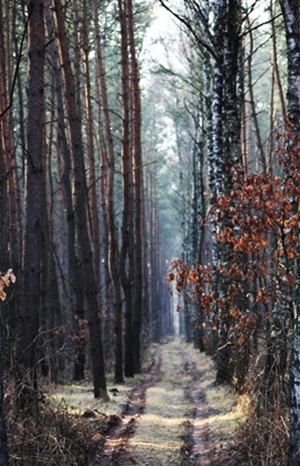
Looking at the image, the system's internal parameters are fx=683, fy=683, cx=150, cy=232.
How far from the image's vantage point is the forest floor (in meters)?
8.89

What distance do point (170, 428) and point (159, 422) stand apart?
0.52 meters

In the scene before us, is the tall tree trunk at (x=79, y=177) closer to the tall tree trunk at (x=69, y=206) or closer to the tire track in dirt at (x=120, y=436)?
the tire track in dirt at (x=120, y=436)

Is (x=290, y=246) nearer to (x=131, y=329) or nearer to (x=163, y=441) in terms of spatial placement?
(x=163, y=441)

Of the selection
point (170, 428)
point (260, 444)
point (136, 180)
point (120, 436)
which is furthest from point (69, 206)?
point (260, 444)

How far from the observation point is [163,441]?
9914 millimetres

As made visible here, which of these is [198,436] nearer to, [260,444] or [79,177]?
[260,444]

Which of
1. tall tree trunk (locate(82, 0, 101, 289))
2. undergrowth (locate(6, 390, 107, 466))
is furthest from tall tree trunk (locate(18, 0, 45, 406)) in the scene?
tall tree trunk (locate(82, 0, 101, 289))

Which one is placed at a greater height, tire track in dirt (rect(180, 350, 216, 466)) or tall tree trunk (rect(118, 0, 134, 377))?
tall tree trunk (rect(118, 0, 134, 377))

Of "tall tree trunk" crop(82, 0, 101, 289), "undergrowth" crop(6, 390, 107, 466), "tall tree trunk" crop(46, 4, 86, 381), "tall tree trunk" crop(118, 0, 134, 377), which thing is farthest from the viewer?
"tall tree trunk" crop(82, 0, 101, 289)

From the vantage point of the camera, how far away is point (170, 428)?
11.0m

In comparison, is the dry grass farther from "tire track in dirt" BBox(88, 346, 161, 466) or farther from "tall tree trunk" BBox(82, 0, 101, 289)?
"tall tree trunk" BBox(82, 0, 101, 289)

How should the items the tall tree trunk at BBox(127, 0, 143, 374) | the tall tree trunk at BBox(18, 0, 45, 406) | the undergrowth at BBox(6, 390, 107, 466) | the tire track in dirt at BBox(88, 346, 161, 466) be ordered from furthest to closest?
the tall tree trunk at BBox(127, 0, 143, 374) → the tall tree trunk at BBox(18, 0, 45, 406) → the tire track in dirt at BBox(88, 346, 161, 466) → the undergrowth at BBox(6, 390, 107, 466)

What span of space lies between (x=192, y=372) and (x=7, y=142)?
393 inches

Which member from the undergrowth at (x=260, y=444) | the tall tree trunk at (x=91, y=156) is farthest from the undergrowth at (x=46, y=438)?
the tall tree trunk at (x=91, y=156)
